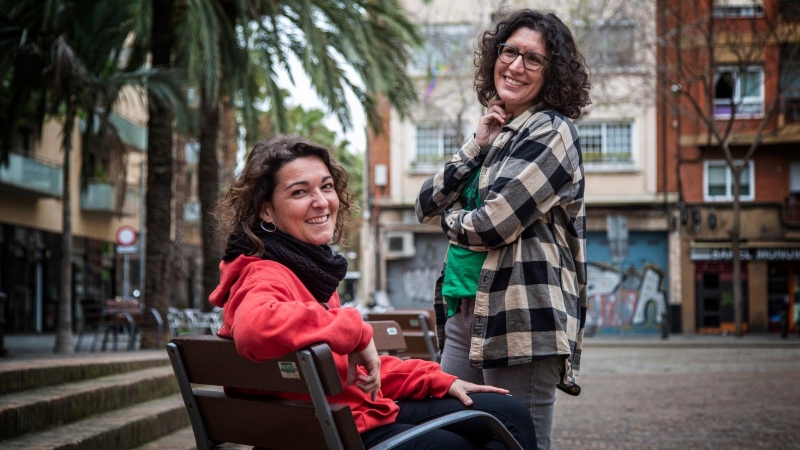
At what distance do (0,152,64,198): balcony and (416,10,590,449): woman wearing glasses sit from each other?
26049 mm

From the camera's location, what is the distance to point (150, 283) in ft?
50.1

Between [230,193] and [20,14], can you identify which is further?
[20,14]

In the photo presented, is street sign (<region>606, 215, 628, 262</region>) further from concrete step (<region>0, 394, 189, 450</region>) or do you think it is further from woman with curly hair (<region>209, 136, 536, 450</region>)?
woman with curly hair (<region>209, 136, 536, 450</region>)

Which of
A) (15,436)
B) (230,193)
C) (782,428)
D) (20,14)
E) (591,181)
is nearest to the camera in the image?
(230,193)

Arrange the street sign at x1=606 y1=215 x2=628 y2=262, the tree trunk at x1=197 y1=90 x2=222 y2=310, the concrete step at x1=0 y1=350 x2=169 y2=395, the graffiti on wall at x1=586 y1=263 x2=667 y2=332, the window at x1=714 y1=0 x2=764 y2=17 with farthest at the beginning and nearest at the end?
the graffiti on wall at x1=586 y1=263 x2=667 y2=332 < the window at x1=714 y1=0 x2=764 y2=17 < the street sign at x1=606 y1=215 x2=628 y2=262 < the tree trunk at x1=197 y1=90 x2=222 y2=310 < the concrete step at x1=0 y1=350 x2=169 y2=395

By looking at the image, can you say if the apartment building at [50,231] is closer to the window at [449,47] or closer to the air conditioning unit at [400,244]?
the air conditioning unit at [400,244]

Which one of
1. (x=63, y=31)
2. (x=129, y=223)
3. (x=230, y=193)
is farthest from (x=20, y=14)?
(x=129, y=223)

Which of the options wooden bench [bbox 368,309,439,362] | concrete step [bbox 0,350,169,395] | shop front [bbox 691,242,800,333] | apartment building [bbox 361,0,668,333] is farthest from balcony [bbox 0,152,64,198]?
wooden bench [bbox 368,309,439,362]

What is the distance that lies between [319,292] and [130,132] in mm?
35593

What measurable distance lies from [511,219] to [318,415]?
0.92 meters

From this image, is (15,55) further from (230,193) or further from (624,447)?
(230,193)

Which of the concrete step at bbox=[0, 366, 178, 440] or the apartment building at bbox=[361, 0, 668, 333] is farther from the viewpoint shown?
the apartment building at bbox=[361, 0, 668, 333]

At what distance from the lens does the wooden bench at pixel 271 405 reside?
A: 7.64 ft

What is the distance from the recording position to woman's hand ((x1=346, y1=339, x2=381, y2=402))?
2.57 meters
